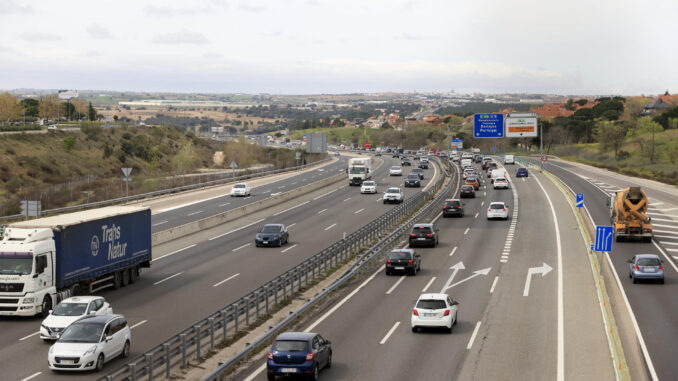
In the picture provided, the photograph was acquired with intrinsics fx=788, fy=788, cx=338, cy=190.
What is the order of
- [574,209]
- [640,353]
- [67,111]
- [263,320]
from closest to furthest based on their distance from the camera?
[640,353] → [263,320] → [574,209] → [67,111]

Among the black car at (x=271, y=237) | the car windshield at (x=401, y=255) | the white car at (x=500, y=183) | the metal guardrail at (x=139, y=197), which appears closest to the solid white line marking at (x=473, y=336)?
the car windshield at (x=401, y=255)

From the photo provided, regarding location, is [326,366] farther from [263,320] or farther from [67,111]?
[67,111]

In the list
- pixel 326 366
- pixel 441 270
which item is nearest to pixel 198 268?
pixel 441 270

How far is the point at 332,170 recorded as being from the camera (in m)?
119

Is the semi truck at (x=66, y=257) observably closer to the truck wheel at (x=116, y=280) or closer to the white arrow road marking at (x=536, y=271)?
the truck wheel at (x=116, y=280)

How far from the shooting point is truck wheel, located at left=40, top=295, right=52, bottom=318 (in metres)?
27.3

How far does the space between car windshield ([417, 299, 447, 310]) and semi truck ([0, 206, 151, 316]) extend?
12923 mm

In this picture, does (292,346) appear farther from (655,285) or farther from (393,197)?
(393,197)

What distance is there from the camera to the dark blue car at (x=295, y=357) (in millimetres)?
18984

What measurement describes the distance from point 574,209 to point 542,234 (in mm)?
14736

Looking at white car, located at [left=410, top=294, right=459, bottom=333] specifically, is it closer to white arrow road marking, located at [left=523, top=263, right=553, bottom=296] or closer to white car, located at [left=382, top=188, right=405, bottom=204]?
white arrow road marking, located at [left=523, top=263, right=553, bottom=296]

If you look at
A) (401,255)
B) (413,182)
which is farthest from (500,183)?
(401,255)

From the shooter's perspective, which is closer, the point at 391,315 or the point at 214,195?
the point at 391,315

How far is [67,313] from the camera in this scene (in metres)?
23.7
